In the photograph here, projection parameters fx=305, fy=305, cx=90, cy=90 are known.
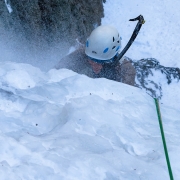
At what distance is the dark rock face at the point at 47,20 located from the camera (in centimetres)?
387

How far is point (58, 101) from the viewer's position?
2164 millimetres

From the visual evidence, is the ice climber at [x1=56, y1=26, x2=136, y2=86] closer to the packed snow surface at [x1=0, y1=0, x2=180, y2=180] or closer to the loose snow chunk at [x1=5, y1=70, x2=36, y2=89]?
the packed snow surface at [x1=0, y1=0, x2=180, y2=180]

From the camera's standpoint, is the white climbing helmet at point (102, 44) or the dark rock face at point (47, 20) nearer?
the white climbing helmet at point (102, 44)

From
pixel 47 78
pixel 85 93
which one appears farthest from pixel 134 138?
pixel 47 78

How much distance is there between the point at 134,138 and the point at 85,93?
0.52 metres

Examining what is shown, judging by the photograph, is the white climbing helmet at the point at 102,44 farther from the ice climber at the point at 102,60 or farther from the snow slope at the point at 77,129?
the snow slope at the point at 77,129

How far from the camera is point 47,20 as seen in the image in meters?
4.58

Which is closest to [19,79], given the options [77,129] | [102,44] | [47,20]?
[77,129]

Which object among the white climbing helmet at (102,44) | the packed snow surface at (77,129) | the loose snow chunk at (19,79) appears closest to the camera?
the packed snow surface at (77,129)

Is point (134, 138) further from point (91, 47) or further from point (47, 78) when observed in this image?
point (91, 47)

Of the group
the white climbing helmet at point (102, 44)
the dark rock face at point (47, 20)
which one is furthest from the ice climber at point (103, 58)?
the dark rock face at point (47, 20)

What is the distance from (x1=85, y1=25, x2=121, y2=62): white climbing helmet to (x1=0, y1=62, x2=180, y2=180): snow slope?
3.17 feet

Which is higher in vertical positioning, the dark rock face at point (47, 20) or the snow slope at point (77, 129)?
the snow slope at point (77, 129)

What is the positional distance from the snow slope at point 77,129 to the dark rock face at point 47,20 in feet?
5.36
